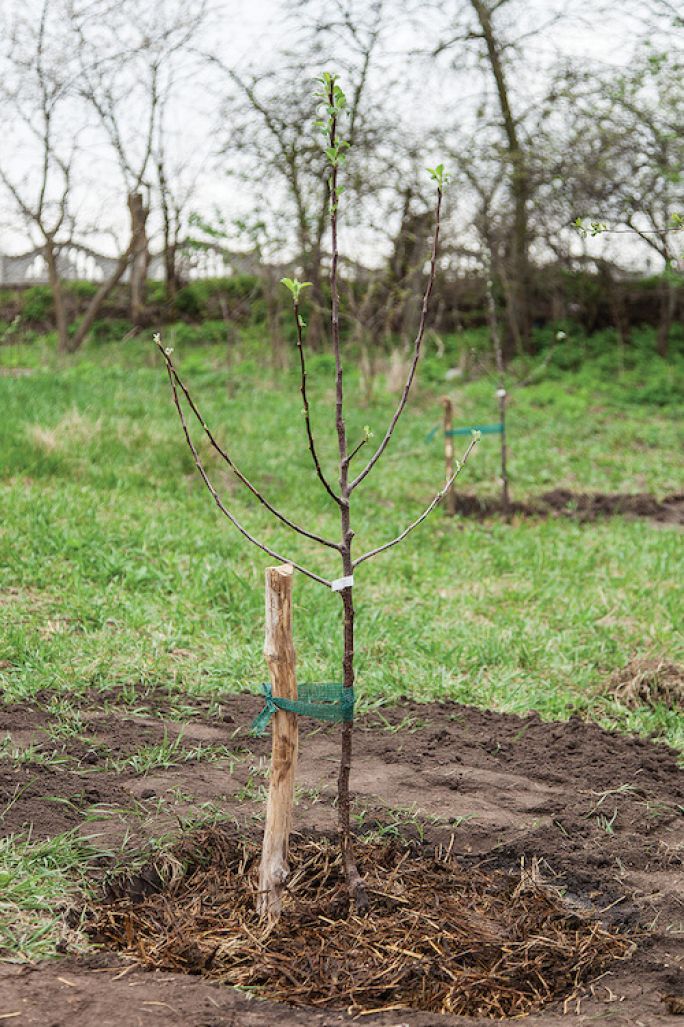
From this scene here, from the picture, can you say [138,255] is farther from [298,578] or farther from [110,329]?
[298,578]

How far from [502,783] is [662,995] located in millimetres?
1249

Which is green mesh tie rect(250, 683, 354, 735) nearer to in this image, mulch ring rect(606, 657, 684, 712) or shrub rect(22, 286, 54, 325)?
mulch ring rect(606, 657, 684, 712)

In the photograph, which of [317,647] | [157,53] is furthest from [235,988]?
[157,53]

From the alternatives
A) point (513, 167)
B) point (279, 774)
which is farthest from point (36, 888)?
point (513, 167)

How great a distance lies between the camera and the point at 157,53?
14.7 metres

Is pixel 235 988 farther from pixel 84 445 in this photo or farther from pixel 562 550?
pixel 84 445

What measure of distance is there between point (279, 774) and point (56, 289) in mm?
14103

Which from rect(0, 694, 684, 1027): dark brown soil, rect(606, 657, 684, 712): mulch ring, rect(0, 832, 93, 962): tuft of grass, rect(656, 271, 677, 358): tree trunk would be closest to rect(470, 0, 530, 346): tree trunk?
rect(656, 271, 677, 358): tree trunk

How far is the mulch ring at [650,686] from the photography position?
477cm

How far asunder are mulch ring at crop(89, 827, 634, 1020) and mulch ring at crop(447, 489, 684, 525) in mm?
5789

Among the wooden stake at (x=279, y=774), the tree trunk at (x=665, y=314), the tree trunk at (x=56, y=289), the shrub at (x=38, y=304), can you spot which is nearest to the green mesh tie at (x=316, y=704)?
the wooden stake at (x=279, y=774)

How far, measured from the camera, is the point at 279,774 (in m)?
2.90

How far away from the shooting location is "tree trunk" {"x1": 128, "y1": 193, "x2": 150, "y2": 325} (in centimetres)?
1513

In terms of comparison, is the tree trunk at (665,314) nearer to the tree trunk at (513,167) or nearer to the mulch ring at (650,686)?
the tree trunk at (513,167)
